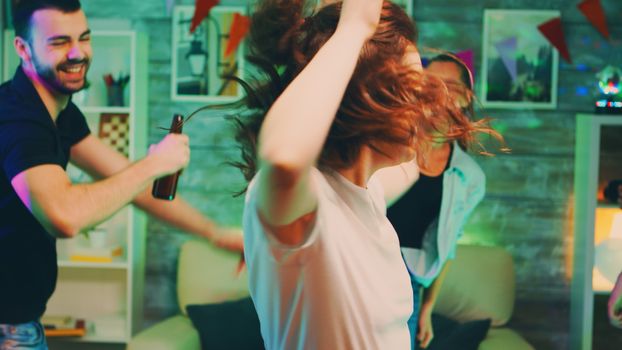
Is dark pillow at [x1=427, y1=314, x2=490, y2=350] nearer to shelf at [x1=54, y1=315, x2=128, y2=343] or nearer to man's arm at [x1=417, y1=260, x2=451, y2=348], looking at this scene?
man's arm at [x1=417, y1=260, x2=451, y2=348]

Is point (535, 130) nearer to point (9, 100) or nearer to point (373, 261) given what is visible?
point (9, 100)

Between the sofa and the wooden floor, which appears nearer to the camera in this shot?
the sofa

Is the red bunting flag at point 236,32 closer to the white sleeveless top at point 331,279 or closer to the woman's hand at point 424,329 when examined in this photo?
the woman's hand at point 424,329

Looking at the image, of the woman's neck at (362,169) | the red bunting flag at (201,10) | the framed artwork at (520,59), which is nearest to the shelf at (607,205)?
the framed artwork at (520,59)

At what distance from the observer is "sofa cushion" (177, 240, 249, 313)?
11.8 feet

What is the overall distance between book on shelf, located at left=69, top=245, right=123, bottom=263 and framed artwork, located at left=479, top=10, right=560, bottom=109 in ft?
6.75

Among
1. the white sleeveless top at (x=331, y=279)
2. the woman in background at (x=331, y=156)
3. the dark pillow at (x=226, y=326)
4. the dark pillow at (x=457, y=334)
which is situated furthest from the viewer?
the dark pillow at (x=226, y=326)

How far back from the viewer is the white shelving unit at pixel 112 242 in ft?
11.7

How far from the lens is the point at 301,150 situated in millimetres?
698

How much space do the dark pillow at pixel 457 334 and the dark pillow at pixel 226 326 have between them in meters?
0.80

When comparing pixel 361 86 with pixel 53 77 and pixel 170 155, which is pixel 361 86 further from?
pixel 53 77

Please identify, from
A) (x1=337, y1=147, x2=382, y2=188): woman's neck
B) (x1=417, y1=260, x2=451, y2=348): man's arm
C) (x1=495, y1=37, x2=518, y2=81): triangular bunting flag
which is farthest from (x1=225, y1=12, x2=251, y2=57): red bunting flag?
(x1=337, y1=147, x2=382, y2=188): woman's neck

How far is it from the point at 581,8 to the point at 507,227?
1191 millimetres

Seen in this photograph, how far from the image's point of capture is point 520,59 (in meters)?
3.72
